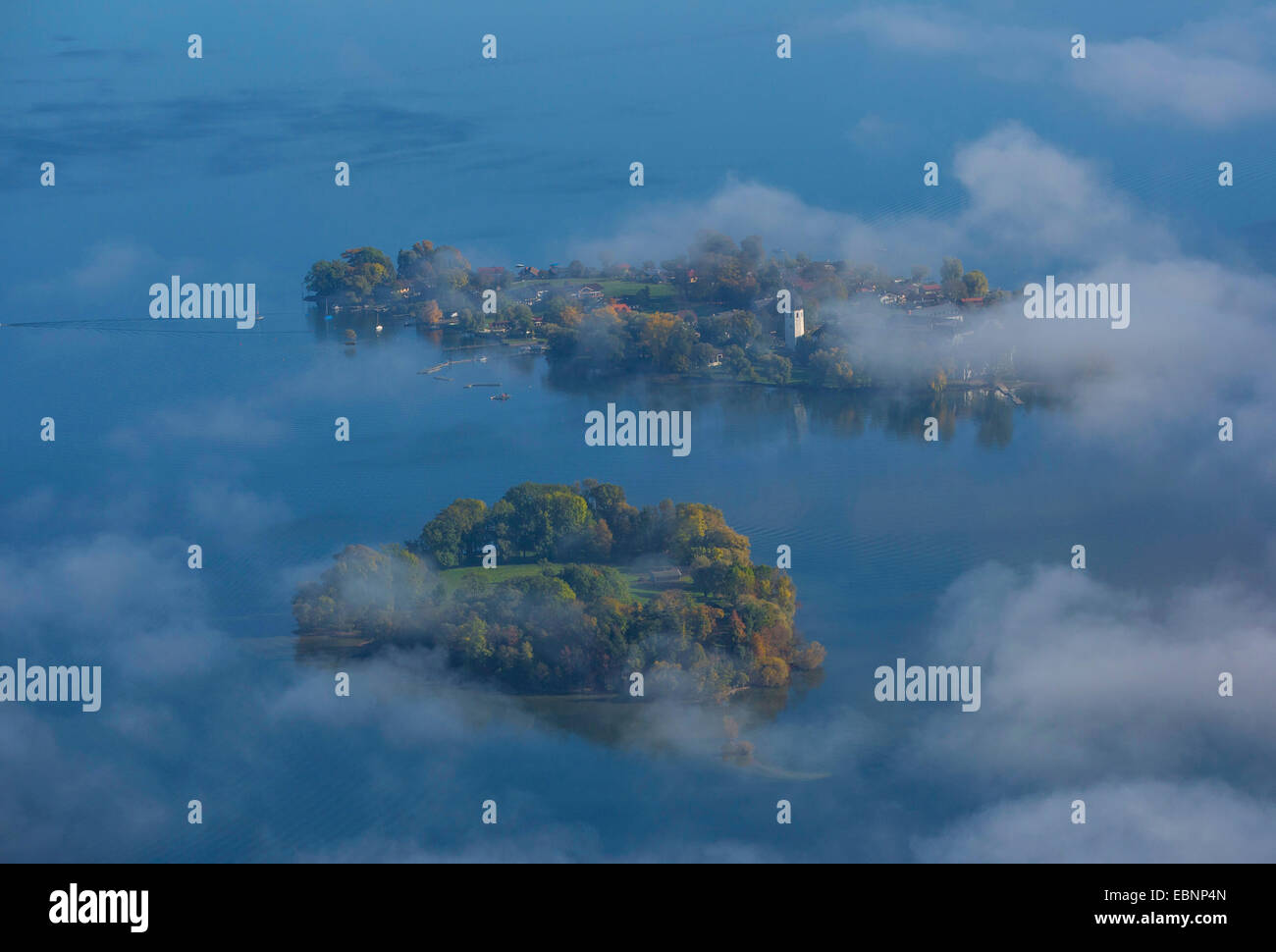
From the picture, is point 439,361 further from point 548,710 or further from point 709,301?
point 548,710

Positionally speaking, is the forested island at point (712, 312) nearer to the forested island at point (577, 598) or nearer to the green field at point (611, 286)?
the green field at point (611, 286)

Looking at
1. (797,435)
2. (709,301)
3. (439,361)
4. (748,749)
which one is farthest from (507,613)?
(709,301)

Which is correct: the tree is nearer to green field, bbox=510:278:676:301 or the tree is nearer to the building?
the building

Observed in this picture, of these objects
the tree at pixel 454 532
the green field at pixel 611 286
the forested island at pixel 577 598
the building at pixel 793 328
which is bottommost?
the forested island at pixel 577 598

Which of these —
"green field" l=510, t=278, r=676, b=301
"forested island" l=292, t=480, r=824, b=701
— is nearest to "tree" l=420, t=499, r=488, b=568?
"forested island" l=292, t=480, r=824, b=701

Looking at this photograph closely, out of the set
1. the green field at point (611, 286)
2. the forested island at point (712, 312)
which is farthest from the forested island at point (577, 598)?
the green field at point (611, 286)

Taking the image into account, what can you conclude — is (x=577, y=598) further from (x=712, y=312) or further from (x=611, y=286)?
(x=611, y=286)

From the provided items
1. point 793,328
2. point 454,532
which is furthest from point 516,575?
point 793,328
